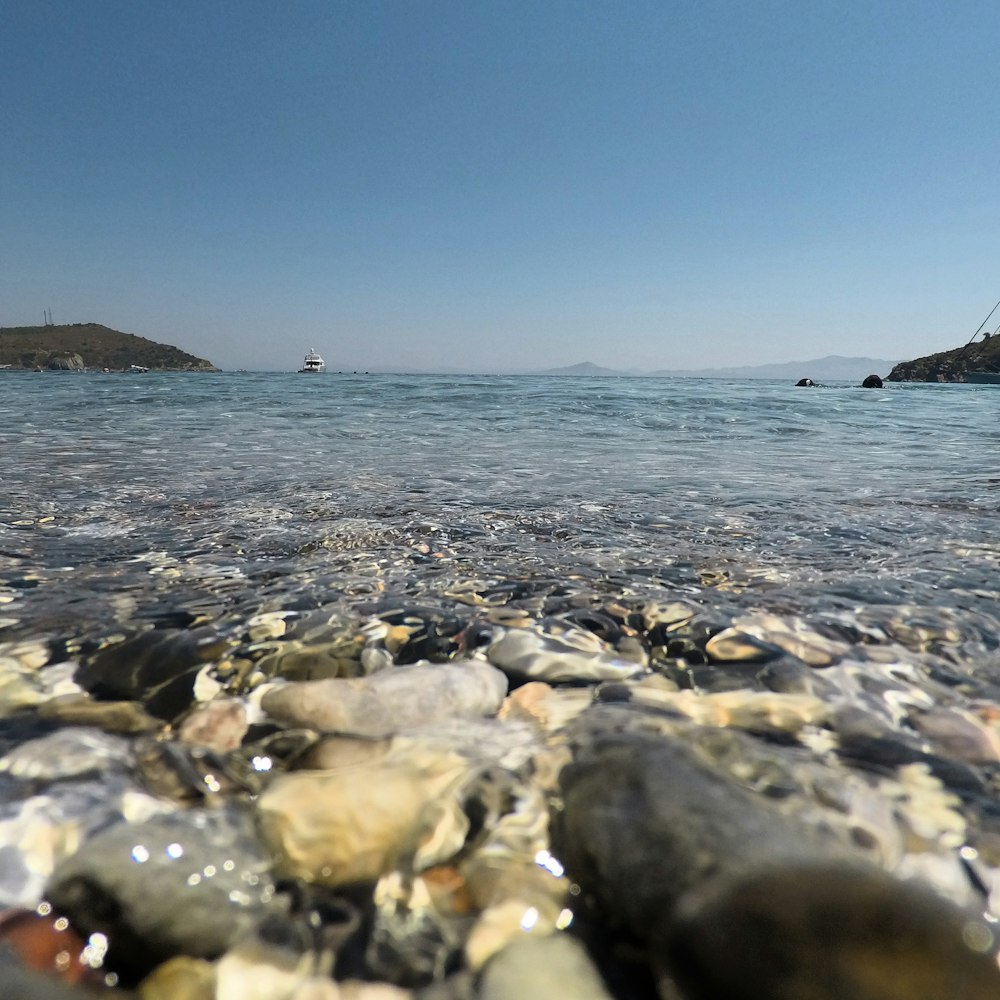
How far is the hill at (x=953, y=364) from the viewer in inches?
2864

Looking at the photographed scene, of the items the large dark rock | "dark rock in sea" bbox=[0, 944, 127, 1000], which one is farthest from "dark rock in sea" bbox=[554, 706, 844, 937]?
"dark rock in sea" bbox=[0, 944, 127, 1000]

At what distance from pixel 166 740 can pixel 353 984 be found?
94cm

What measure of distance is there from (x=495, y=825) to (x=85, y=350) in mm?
150581

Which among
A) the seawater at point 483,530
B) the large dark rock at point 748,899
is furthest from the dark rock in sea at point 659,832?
the seawater at point 483,530

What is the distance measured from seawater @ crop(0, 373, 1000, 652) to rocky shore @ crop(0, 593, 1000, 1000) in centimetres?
56

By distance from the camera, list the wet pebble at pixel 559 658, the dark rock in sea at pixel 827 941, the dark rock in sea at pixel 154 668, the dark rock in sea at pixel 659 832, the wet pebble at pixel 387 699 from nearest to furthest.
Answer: the dark rock in sea at pixel 827 941
the dark rock in sea at pixel 659 832
the wet pebble at pixel 387 699
the dark rock in sea at pixel 154 668
the wet pebble at pixel 559 658

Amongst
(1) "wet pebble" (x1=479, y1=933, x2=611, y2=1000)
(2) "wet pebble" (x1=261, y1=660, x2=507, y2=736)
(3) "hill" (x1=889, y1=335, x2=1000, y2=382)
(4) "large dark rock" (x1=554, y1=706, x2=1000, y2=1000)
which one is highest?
(3) "hill" (x1=889, y1=335, x2=1000, y2=382)

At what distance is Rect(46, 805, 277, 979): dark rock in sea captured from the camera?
3.41ft

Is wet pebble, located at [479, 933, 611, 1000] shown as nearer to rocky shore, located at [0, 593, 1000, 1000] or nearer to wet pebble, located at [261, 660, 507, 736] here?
rocky shore, located at [0, 593, 1000, 1000]

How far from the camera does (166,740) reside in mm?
1621

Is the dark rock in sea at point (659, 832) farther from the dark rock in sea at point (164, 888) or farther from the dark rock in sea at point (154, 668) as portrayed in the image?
the dark rock in sea at point (154, 668)

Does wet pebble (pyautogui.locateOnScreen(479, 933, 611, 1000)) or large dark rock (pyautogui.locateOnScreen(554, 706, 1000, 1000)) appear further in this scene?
wet pebble (pyautogui.locateOnScreen(479, 933, 611, 1000))

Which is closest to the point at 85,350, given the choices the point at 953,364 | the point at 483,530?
the point at 483,530

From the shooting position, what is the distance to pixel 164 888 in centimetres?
112
